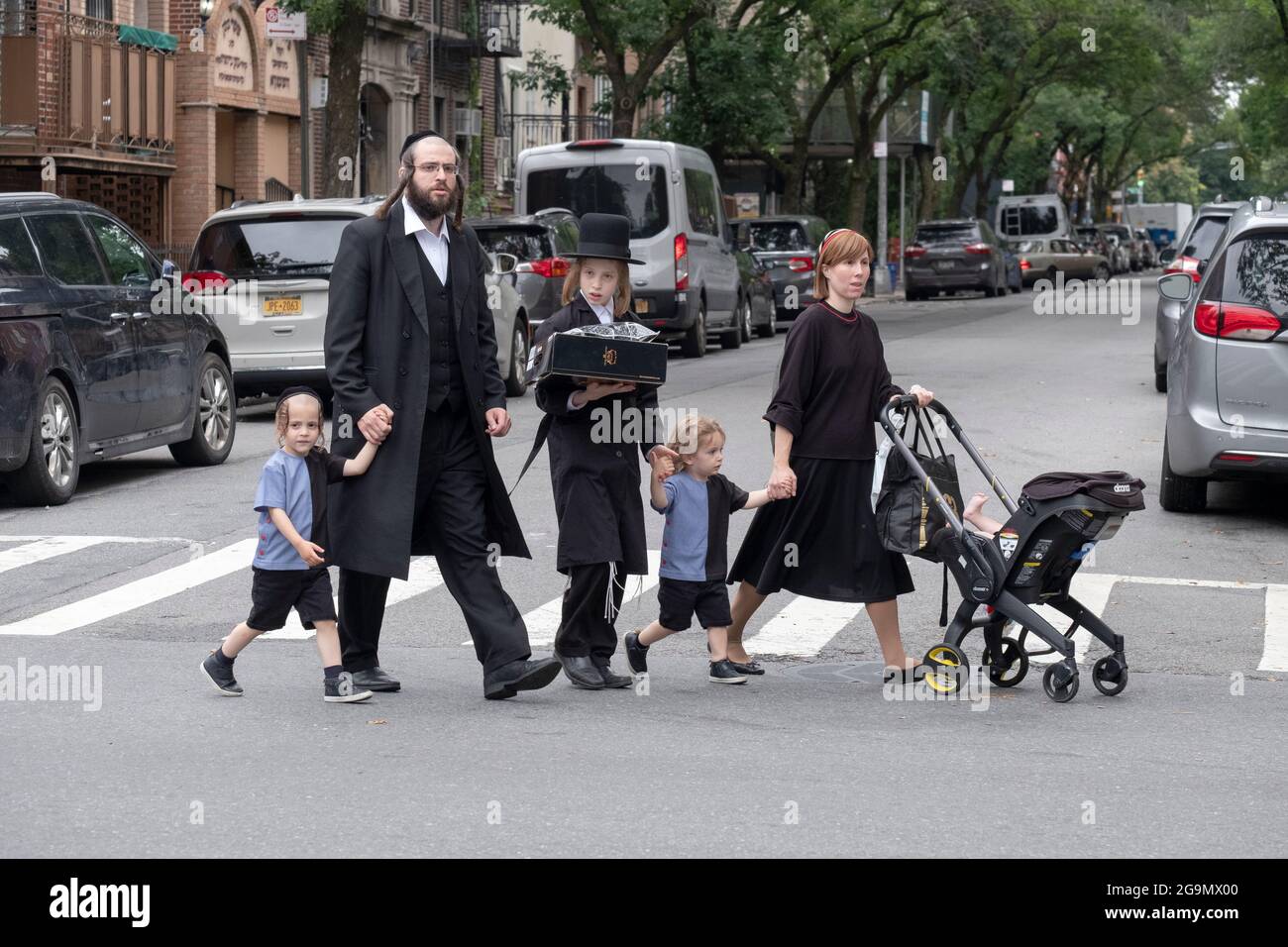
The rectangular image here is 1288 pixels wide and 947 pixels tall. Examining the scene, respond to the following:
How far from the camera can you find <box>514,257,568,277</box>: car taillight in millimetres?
21192

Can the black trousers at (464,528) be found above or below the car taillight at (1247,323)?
below

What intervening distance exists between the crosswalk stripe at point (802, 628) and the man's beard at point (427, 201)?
7.72ft

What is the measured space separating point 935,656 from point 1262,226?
5.19 meters

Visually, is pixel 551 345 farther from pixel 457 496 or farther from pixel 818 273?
pixel 818 273

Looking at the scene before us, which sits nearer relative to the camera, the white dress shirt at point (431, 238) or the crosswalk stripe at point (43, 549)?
the white dress shirt at point (431, 238)

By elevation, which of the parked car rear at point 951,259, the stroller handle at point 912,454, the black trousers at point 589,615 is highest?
the parked car rear at point 951,259

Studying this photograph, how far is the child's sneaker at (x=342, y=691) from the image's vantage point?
24.1ft

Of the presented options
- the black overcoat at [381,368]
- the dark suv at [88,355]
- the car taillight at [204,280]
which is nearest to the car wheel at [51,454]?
the dark suv at [88,355]

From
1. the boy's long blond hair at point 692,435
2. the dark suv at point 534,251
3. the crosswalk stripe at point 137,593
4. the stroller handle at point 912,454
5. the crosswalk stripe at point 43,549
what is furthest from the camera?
the dark suv at point 534,251

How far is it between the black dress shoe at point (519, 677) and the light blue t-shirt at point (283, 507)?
78cm

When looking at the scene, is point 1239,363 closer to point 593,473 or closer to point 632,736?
point 593,473

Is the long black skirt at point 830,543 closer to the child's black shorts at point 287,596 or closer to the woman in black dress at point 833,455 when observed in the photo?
the woman in black dress at point 833,455

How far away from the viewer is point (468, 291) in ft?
24.0

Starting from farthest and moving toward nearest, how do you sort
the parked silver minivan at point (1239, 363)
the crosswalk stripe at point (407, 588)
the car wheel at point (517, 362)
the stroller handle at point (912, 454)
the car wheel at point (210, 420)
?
the car wheel at point (517, 362), the car wheel at point (210, 420), the parked silver minivan at point (1239, 363), the crosswalk stripe at point (407, 588), the stroller handle at point (912, 454)
